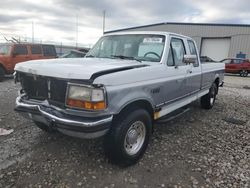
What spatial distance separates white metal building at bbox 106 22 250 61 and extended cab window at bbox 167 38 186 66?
23.5 metres

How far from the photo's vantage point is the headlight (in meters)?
2.77

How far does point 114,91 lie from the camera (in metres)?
2.92

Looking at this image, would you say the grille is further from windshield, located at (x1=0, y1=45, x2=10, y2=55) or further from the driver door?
windshield, located at (x1=0, y1=45, x2=10, y2=55)

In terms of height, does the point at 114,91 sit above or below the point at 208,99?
above

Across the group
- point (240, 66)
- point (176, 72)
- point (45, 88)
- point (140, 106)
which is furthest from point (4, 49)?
point (240, 66)

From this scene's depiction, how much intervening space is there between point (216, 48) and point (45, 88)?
91.0ft

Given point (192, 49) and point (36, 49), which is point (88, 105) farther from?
point (36, 49)

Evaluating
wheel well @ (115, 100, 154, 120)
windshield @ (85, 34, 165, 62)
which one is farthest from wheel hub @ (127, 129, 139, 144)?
windshield @ (85, 34, 165, 62)

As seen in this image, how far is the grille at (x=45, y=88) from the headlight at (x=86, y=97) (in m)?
0.15

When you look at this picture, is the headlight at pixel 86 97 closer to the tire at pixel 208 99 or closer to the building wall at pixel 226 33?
the tire at pixel 208 99

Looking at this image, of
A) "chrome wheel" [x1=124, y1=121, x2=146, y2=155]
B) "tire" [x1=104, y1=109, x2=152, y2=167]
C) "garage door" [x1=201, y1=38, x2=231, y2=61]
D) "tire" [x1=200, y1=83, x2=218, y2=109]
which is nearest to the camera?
"tire" [x1=104, y1=109, x2=152, y2=167]

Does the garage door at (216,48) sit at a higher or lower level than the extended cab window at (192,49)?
higher

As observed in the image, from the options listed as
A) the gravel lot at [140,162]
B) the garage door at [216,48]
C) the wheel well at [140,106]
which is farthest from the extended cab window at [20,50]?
the garage door at [216,48]

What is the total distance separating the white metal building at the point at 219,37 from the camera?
25.7m
